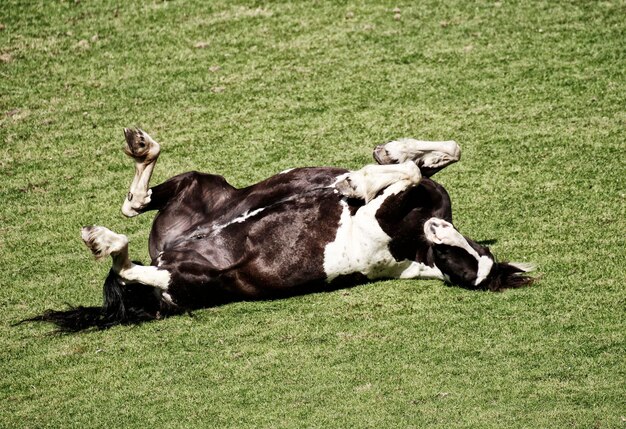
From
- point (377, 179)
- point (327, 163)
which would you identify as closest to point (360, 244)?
point (377, 179)

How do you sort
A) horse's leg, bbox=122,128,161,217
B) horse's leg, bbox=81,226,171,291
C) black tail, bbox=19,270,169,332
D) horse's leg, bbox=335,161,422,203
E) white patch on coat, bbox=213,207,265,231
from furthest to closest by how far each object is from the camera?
horse's leg, bbox=122,128,161,217 < white patch on coat, bbox=213,207,265,231 < black tail, bbox=19,270,169,332 < horse's leg, bbox=335,161,422,203 < horse's leg, bbox=81,226,171,291

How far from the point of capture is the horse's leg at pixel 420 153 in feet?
22.3

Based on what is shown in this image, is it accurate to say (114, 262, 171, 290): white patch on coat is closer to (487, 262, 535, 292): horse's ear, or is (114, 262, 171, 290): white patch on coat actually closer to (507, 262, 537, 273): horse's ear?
(487, 262, 535, 292): horse's ear

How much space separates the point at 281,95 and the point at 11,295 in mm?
3954

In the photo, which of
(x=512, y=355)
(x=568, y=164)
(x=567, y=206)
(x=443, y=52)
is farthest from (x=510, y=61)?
(x=512, y=355)

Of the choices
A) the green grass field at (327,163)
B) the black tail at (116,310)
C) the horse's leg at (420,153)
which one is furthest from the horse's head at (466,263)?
the black tail at (116,310)

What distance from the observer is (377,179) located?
6.50 meters

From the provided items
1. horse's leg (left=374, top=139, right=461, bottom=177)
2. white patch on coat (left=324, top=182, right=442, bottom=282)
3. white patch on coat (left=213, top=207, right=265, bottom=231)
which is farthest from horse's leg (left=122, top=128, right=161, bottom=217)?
horse's leg (left=374, top=139, right=461, bottom=177)

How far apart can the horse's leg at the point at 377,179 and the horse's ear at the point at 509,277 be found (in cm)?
80

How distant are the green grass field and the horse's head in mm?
116

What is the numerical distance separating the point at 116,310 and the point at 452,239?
2254mm

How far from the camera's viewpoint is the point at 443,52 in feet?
35.2

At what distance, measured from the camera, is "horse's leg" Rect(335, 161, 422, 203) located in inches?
254

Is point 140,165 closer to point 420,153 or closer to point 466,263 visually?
point 420,153
